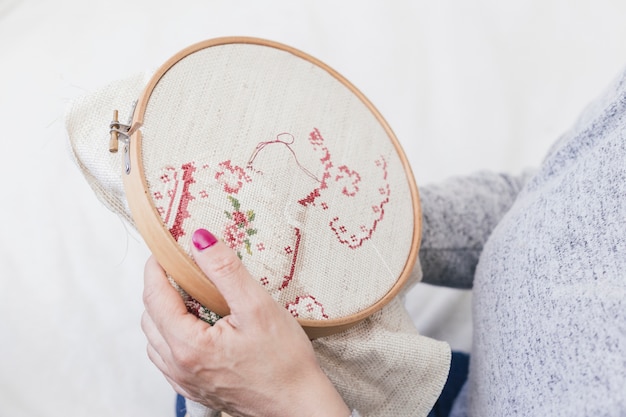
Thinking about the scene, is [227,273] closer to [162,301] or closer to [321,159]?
[162,301]

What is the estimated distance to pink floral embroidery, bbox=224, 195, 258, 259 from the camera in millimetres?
431

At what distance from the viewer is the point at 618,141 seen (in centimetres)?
45

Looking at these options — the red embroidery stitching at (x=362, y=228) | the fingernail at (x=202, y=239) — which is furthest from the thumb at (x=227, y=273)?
the red embroidery stitching at (x=362, y=228)

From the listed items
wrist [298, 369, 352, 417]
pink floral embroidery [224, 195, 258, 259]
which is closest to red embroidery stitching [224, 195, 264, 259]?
pink floral embroidery [224, 195, 258, 259]

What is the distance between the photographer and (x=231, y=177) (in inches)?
17.6

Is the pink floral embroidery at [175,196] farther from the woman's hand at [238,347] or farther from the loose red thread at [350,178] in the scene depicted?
the loose red thread at [350,178]

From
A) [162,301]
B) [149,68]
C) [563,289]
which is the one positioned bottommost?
[563,289]

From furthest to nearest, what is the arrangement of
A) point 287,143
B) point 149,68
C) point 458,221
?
point 149,68, point 458,221, point 287,143

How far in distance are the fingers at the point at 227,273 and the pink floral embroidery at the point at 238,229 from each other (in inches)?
1.6

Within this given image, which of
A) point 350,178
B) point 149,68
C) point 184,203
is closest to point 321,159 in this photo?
point 350,178

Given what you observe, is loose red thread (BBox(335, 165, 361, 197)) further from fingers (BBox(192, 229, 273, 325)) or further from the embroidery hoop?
fingers (BBox(192, 229, 273, 325))

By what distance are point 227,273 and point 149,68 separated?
1.71 feet

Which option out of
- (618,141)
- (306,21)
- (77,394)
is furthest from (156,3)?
(618,141)

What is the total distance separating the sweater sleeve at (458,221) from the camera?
2.07 ft
